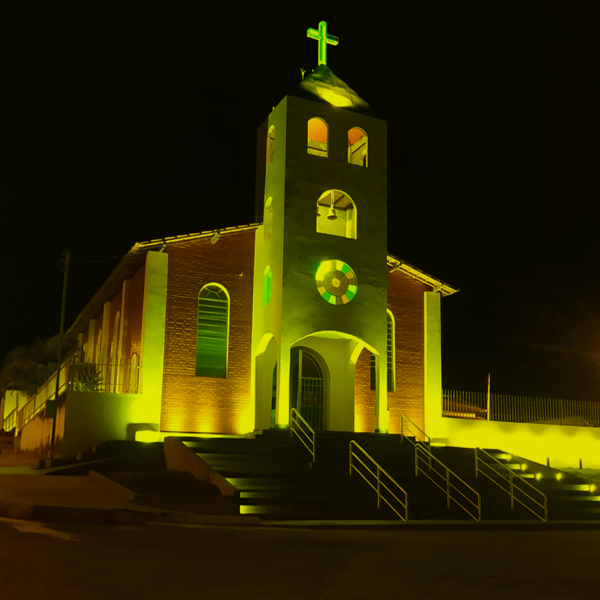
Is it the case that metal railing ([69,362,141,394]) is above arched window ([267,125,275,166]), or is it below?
below

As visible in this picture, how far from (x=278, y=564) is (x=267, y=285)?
13313mm

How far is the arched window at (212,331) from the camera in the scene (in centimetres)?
2106

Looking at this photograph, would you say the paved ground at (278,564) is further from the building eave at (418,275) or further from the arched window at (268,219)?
the building eave at (418,275)

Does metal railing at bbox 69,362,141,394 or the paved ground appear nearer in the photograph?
the paved ground

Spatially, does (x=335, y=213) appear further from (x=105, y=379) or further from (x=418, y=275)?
(x=105, y=379)

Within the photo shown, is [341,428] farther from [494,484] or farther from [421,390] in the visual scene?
[494,484]

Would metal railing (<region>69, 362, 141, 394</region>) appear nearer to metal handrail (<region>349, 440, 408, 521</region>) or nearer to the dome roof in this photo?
metal handrail (<region>349, 440, 408, 521</region>)

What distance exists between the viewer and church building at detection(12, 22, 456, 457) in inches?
787

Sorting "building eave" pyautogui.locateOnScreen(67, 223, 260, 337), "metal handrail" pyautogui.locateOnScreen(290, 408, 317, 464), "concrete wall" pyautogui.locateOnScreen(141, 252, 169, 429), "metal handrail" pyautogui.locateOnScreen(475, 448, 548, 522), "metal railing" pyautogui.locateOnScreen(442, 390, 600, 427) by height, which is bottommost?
"metal handrail" pyautogui.locateOnScreen(475, 448, 548, 522)

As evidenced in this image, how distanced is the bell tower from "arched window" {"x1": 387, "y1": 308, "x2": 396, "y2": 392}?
1.80m

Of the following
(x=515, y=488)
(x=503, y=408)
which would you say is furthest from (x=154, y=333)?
(x=503, y=408)

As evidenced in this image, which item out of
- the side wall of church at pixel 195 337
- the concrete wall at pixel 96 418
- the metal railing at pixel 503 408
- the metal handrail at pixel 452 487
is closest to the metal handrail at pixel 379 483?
the metal handrail at pixel 452 487

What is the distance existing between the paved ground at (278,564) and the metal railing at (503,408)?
38.2 feet

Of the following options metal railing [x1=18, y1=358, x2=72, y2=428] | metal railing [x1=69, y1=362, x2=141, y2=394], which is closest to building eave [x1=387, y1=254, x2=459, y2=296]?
metal railing [x1=69, y1=362, x2=141, y2=394]
